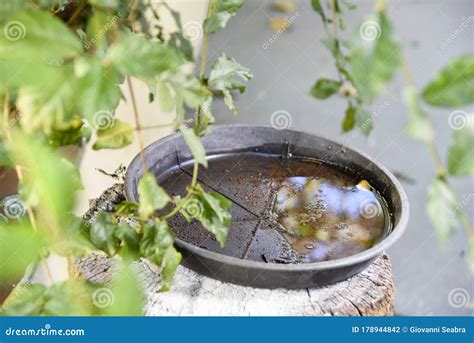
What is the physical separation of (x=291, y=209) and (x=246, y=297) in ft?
0.92

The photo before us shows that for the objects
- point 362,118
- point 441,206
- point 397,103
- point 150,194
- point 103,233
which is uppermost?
point 441,206

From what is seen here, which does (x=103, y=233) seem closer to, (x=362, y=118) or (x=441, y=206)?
(x=362, y=118)

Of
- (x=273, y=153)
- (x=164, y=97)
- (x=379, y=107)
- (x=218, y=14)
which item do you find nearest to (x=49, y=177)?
(x=164, y=97)

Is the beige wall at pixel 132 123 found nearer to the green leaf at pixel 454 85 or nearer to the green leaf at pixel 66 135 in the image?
the green leaf at pixel 66 135

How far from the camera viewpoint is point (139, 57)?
66cm

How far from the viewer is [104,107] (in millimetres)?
698

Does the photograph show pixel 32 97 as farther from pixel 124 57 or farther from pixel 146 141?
pixel 146 141

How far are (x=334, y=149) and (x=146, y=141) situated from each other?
138 centimetres

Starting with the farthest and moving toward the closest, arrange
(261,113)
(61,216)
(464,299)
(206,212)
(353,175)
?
(261,113)
(464,299)
(353,175)
(206,212)
(61,216)

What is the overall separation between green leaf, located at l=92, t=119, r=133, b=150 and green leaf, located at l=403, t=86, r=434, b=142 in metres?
0.56

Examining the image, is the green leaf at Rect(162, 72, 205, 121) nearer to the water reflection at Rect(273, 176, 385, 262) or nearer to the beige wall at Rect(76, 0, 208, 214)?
the water reflection at Rect(273, 176, 385, 262)

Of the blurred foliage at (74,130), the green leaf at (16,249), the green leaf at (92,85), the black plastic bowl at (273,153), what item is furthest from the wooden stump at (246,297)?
the green leaf at (92,85)

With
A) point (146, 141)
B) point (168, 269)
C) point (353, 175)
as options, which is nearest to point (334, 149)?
point (353, 175)

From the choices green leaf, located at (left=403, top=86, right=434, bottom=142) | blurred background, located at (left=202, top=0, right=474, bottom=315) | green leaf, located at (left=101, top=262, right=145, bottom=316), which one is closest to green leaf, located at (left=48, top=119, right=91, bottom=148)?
green leaf, located at (left=101, top=262, right=145, bottom=316)
